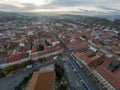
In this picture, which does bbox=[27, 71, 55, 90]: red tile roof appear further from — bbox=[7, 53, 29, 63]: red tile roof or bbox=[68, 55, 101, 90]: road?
bbox=[7, 53, 29, 63]: red tile roof

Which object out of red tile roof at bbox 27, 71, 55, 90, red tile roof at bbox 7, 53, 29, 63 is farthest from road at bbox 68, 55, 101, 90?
red tile roof at bbox 7, 53, 29, 63

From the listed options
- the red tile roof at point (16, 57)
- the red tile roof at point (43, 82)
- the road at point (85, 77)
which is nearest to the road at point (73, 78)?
the road at point (85, 77)

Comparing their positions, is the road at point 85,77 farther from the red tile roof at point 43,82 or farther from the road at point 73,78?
the red tile roof at point 43,82

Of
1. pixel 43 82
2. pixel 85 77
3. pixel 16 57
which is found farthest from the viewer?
pixel 16 57

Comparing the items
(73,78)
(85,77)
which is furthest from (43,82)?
(85,77)

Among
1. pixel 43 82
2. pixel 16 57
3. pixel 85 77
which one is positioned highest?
pixel 43 82

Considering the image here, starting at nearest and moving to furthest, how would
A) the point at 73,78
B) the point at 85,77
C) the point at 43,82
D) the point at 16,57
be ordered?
the point at 43,82 < the point at 73,78 < the point at 85,77 < the point at 16,57

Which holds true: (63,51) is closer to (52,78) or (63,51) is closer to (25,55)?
(25,55)

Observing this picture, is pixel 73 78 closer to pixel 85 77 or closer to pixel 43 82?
pixel 85 77

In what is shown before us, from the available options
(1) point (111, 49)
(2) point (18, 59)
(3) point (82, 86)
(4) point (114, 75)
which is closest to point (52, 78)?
(3) point (82, 86)

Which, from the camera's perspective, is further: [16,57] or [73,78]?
[16,57]

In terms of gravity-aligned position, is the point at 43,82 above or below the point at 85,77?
above
